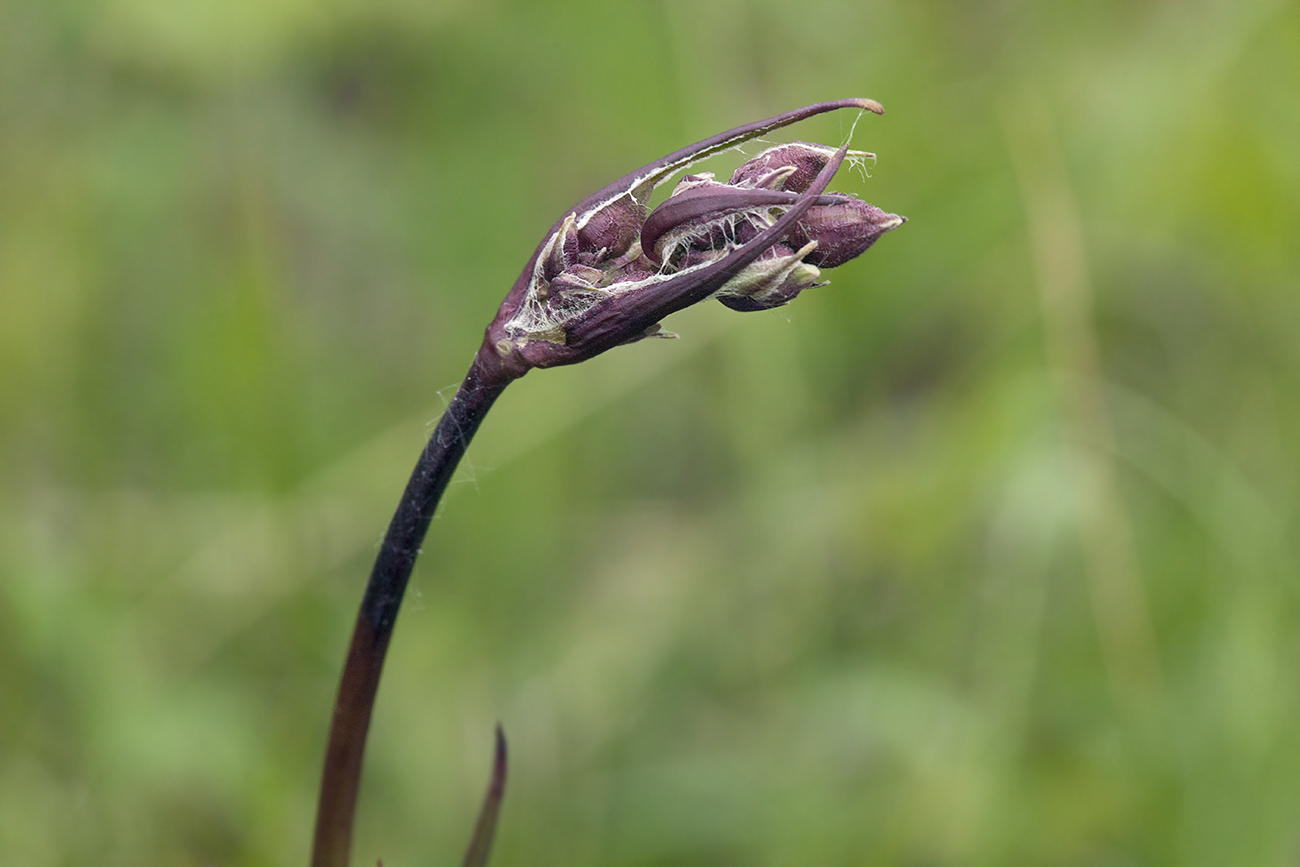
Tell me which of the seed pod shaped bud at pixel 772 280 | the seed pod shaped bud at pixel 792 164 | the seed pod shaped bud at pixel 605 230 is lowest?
the seed pod shaped bud at pixel 772 280

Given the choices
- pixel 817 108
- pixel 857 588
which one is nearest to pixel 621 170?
pixel 857 588

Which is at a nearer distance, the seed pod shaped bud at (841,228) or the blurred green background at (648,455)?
the seed pod shaped bud at (841,228)

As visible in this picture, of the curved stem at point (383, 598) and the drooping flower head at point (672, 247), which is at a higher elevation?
the drooping flower head at point (672, 247)

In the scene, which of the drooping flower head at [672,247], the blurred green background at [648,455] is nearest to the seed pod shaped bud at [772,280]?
the drooping flower head at [672,247]

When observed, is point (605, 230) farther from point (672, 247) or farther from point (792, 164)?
point (792, 164)

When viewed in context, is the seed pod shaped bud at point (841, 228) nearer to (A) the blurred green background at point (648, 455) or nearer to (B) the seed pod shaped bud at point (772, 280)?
(B) the seed pod shaped bud at point (772, 280)

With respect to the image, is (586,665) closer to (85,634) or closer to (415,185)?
(85,634)

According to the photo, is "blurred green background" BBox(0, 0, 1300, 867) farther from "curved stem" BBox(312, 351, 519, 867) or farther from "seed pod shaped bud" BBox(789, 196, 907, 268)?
"seed pod shaped bud" BBox(789, 196, 907, 268)
